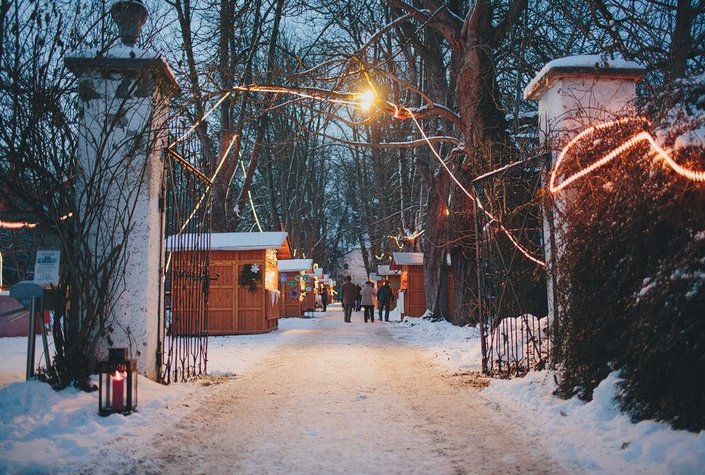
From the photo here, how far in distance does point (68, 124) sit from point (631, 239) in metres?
5.88

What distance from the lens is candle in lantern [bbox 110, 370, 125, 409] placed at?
5.42 meters

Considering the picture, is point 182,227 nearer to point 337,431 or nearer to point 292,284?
point 337,431

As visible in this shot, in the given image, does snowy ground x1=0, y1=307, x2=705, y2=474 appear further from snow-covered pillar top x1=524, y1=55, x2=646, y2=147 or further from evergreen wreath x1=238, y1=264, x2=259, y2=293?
evergreen wreath x1=238, y1=264, x2=259, y2=293

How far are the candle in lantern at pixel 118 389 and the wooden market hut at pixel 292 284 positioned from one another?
2561 centimetres

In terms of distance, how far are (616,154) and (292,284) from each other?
28490 mm

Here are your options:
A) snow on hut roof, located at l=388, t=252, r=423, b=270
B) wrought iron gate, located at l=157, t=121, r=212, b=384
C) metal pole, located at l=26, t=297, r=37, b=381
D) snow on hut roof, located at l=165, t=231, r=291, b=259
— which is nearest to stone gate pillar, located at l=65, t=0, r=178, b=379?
wrought iron gate, located at l=157, t=121, r=212, b=384

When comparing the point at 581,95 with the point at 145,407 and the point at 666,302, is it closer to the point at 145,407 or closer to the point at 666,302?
the point at 666,302

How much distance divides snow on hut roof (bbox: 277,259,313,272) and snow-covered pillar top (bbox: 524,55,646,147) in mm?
25576

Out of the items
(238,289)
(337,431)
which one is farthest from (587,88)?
(238,289)

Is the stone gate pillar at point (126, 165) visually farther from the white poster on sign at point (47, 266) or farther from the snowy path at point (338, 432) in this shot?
the snowy path at point (338, 432)

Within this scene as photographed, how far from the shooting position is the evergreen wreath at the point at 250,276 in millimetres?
18703

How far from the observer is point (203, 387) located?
24.8ft

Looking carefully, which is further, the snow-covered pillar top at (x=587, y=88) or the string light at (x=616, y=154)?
the snow-covered pillar top at (x=587, y=88)

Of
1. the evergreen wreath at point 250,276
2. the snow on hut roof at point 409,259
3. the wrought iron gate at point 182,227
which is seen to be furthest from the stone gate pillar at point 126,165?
the snow on hut roof at point 409,259
